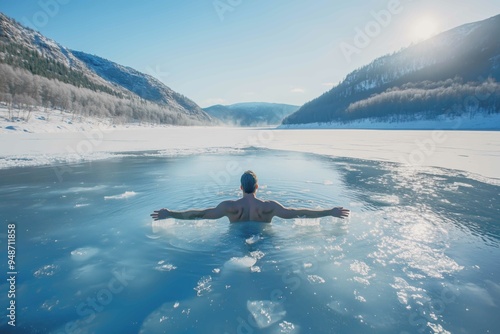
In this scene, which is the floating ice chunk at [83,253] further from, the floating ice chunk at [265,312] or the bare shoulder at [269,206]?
the bare shoulder at [269,206]

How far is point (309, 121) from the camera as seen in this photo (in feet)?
411

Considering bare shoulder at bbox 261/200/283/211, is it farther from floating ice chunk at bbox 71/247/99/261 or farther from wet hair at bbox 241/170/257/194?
floating ice chunk at bbox 71/247/99/261

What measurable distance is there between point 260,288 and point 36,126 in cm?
4113

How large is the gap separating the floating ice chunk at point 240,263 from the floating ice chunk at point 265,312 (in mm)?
671

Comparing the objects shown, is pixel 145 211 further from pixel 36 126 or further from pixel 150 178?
pixel 36 126

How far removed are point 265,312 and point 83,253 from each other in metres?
2.79

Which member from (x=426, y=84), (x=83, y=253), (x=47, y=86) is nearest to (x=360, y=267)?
(x=83, y=253)

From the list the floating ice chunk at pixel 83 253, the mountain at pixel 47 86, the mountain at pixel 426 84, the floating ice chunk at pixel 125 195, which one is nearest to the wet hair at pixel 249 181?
the floating ice chunk at pixel 83 253

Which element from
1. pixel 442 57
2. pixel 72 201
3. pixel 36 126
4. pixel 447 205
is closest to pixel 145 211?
pixel 72 201

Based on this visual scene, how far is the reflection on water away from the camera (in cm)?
242

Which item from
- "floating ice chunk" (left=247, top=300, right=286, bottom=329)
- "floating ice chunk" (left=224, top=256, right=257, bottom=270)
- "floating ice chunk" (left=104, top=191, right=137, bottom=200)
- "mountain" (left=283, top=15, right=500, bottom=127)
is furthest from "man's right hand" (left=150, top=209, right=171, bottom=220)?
"mountain" (left=283, top=15, right=500, bottom=127)

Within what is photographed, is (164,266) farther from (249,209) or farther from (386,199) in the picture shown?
(386,199)

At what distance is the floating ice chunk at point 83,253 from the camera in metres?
3.56

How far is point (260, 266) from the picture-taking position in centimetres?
336
